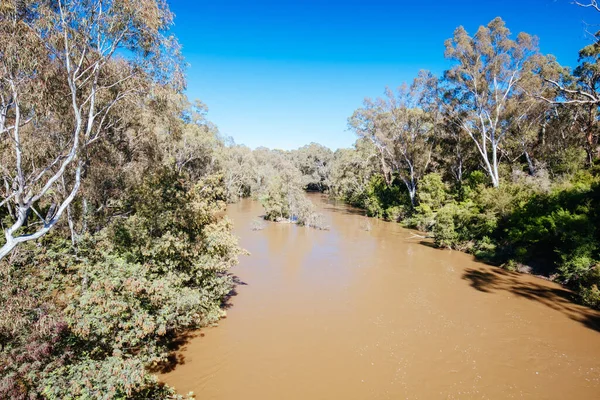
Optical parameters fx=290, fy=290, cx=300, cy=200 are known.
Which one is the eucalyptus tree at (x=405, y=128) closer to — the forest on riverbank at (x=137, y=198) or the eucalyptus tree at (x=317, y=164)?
the forest on riverbank at (x=137, y=198)

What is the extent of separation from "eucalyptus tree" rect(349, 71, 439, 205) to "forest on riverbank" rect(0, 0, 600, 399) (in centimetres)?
127

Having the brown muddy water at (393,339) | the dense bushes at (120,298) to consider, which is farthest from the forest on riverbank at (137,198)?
the brown muddy water at (393,339)

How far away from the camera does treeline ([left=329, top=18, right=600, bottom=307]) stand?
12438 mm

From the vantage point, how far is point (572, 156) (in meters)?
18.3

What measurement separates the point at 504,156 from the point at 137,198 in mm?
29373

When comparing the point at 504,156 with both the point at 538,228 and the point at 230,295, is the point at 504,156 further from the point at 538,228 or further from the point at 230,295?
the point at 230,295

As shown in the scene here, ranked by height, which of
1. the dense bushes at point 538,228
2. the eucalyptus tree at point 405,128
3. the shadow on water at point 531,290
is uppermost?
the eucalyptus tree at point 405,128

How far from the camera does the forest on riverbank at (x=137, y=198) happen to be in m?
5.06

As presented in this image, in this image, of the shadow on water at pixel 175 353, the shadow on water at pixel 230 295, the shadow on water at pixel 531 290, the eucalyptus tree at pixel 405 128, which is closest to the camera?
the shadow on water at pixel 175 353

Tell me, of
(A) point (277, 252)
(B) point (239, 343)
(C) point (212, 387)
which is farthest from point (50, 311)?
(A) point (277, 252)

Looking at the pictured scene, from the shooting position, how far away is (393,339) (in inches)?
346

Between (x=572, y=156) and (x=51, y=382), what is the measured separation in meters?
25.6

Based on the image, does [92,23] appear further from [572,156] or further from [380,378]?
[572,156]

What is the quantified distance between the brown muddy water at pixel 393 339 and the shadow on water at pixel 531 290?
0.04 metres
